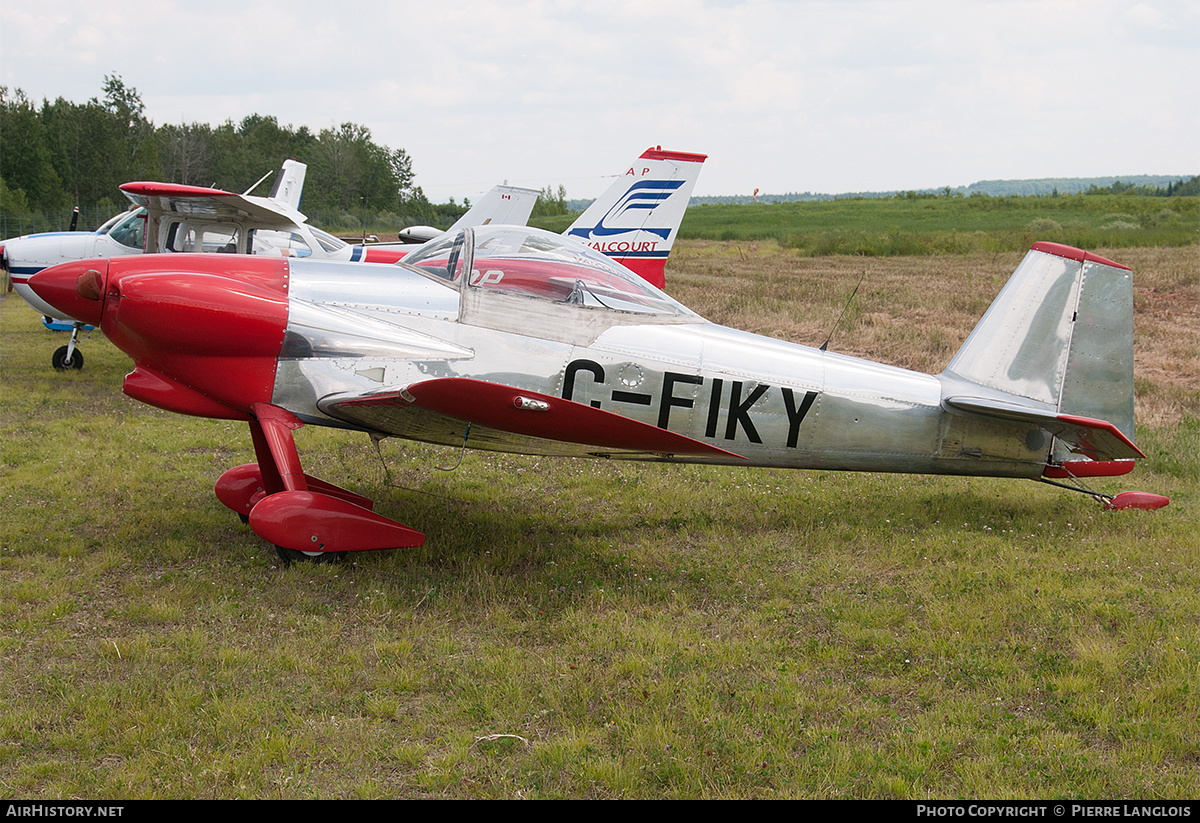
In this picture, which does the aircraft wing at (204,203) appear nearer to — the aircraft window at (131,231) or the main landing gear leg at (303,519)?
the aircraft window at (131,231)

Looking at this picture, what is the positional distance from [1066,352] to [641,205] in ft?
31.0

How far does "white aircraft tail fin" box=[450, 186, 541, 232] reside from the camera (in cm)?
1691

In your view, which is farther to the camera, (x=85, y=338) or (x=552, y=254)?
(x=85, y=338)

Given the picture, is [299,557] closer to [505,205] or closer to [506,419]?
[506,419]

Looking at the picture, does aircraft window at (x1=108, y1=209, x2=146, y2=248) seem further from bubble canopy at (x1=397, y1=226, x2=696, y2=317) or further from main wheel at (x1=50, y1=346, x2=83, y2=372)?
bubble canopy at (x1=397, y1=226, x2=696, y2=317)

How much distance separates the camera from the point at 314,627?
16.6ft

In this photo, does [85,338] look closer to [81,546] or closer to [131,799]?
[81,546]

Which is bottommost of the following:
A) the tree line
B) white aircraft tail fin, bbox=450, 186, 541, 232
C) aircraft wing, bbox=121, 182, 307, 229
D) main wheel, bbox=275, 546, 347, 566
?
main wheel, bbox=275, 546, 347, 566

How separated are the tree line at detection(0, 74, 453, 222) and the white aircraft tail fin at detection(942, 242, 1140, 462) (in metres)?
52.1

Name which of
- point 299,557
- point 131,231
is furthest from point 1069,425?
point 131,231

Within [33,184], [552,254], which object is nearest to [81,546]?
[552,254]

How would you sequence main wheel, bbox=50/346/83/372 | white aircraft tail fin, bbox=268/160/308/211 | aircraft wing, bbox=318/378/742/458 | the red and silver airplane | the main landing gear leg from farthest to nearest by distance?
white aircraft tail fin, bbox=268/160/308/211, main wheel, bbox=50/346/83/372, the red and silver airplane, the main landing gear leg, aircraft wing, bbox=318/378/742/458

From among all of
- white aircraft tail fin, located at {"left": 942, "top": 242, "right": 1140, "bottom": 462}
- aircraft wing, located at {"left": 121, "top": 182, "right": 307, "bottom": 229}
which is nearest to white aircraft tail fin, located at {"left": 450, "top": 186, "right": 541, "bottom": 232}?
aircraft wing, located at {"left": 121, "top": 182, "right": 307, "bottom": 229}

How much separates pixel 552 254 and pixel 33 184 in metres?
59.7
